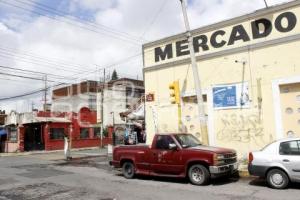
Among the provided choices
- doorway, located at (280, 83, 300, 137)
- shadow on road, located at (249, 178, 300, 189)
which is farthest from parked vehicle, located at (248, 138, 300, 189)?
doorway, located at (280, 83, 300, 137)

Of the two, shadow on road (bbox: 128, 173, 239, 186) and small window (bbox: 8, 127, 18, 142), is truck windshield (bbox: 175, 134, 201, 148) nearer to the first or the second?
shadow on road (bbox: 128, 173, 239, 186)

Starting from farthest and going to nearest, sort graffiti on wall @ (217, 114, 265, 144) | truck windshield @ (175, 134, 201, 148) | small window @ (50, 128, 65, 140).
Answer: small window @ (50, 128, 65, 140)
graffiti on wall @ (217, 114, 265, 144)
truck windshield @ (175, 134, 201, 148)

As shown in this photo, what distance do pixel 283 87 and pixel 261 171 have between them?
559 cm

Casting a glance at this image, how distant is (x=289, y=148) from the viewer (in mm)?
11422

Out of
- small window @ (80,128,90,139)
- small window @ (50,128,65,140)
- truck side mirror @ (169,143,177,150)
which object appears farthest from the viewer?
small window @ (80,128,90,139)

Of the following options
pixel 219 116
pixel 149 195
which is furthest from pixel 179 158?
pixel 219 116

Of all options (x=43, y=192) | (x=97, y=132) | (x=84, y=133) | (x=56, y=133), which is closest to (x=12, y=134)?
(x=56, y=133)

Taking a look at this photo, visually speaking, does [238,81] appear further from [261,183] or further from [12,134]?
[12,134]

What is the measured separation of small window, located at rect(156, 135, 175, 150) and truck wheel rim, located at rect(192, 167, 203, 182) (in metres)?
1.40

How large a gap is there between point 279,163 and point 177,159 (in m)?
3.41

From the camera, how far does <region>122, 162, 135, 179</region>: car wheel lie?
14672 mm

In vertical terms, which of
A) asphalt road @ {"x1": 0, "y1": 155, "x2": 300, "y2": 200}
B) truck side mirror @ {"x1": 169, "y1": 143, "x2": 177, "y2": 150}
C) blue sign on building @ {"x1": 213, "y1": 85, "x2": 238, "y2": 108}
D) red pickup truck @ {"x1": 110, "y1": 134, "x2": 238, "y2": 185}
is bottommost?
asphalt road @ {"x1": 0, "y1": 155, "x2": 300, "y2": 200}

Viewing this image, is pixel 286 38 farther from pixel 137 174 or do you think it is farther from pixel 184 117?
pixel 137 174

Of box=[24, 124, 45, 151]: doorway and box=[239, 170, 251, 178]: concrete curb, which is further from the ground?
box=[24, 124, 45, 151]: doorway
